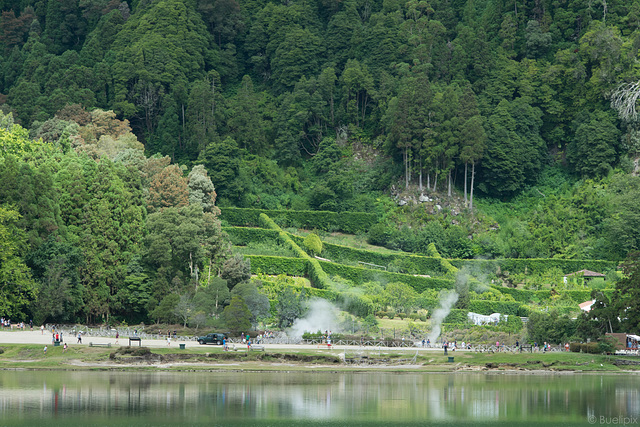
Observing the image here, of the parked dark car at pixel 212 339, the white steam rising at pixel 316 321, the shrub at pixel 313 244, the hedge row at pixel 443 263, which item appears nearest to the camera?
the parked dark car at pixel 212 339

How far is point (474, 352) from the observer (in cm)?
6519

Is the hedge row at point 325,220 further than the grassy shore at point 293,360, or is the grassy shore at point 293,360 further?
the hedge row at point 325,220

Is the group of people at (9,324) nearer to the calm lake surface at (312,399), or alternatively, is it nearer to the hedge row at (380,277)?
the calm lake surface at (312,399)

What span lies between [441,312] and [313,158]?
3092 cm

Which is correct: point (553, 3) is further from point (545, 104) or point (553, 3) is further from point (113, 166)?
point (113, 166)

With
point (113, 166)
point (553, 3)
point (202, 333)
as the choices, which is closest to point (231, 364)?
point (202, 333)

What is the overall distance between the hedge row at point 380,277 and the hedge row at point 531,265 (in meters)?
5.94

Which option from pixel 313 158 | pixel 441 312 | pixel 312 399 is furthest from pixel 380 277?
pixel 312 399

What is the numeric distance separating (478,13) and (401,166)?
27.4m

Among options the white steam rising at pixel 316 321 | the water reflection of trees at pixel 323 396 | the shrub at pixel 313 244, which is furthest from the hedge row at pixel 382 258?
the water reflection of trees at pixel 323 396

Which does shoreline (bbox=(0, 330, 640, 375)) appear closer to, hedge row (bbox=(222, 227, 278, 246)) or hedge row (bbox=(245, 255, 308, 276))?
hedge row (bbox=(245, 255, 308, 276))

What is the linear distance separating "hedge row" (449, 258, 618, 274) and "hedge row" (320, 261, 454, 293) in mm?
5942

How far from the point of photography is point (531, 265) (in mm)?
86750

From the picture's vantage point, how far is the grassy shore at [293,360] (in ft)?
191
